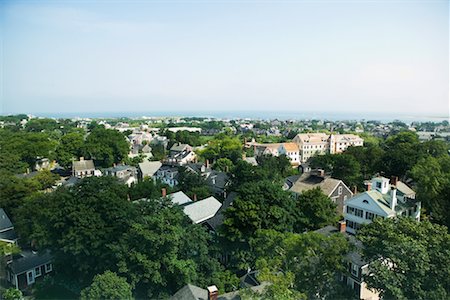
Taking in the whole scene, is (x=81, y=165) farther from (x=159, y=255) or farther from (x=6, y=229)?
(x=159, y=255)

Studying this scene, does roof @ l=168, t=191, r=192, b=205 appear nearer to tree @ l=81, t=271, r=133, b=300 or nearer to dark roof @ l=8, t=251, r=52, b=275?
dark roof @ l=8, t=251, r=52, b=275

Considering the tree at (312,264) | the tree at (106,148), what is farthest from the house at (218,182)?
the tree at (106,148)

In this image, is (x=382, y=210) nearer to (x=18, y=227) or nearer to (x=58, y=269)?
(x=58, y=269)

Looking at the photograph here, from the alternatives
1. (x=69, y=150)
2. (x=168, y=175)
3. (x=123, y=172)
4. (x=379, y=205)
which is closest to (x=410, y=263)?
(x=379, y=205)

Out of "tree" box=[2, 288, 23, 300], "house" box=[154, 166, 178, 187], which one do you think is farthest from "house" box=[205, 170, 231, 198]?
"tree" box=[2, 288, 23, 300]

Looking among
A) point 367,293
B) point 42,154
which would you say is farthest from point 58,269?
point 42,154

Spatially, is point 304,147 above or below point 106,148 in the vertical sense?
below
